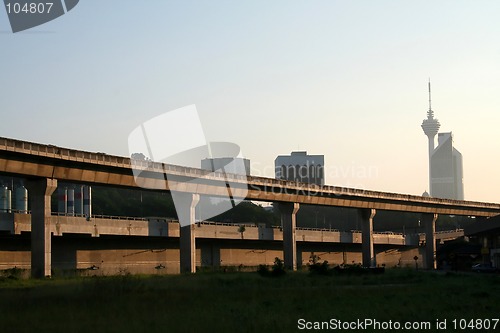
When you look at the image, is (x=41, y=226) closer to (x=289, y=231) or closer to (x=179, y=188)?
(x=179, y=188)

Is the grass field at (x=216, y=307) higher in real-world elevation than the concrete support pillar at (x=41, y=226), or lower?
lower

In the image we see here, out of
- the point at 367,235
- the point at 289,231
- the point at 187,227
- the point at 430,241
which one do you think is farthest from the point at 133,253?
the point at 430,241

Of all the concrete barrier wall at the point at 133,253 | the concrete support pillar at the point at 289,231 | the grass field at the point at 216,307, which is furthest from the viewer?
the concrete support pillar at the point at 289,231

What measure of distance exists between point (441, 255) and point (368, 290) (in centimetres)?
9760

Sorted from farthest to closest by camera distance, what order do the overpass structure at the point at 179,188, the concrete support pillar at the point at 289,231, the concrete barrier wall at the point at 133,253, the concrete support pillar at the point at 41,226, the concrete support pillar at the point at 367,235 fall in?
1. the concrete support pillar at the point at 367,235
2. the concrete support pillar at the point at 289,231
3. the concrete barrier wall at the point at 133,253
4. the concrete support pillar at the point at 41,226
5. the overpass structure at the point at 179,188

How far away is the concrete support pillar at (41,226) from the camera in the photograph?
6619 cm

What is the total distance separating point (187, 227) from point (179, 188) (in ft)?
17.1

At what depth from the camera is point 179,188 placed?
277ft

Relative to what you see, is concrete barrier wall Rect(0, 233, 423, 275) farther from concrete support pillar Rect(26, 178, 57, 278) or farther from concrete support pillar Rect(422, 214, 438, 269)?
concrete support pillar Rect(422, 214, 438, 269)

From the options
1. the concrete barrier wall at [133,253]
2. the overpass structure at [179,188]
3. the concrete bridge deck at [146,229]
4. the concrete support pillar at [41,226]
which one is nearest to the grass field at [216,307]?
the concrete support pillar at [41,226]

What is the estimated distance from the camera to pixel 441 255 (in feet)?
463

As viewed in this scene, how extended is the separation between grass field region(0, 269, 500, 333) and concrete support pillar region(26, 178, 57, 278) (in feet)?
66.3

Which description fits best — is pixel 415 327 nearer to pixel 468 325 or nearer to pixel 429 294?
pixel 468 325

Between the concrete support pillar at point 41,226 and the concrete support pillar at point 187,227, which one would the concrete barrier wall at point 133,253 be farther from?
the concrete support pillar at point 41,226
